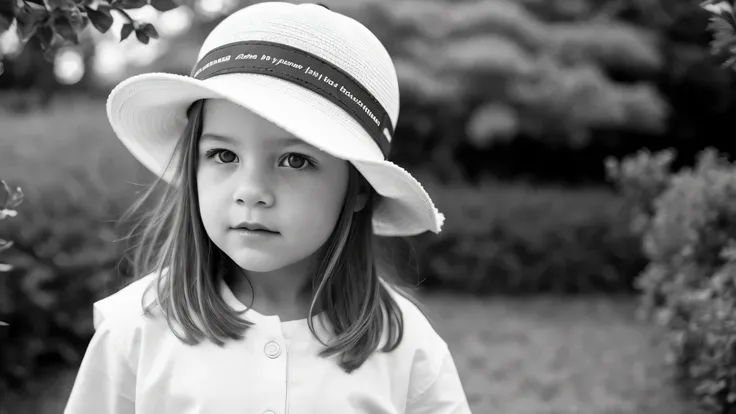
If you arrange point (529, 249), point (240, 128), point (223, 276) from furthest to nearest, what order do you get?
point (529, 249) → point (223, 276) → point (240, 128)

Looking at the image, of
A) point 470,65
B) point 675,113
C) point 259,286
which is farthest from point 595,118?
point 259,286

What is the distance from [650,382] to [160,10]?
3.49 m

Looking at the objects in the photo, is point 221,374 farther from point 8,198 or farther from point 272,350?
point 8,198

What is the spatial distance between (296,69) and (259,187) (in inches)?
10.4

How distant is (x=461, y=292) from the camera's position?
7.23m

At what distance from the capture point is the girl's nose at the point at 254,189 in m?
1.67

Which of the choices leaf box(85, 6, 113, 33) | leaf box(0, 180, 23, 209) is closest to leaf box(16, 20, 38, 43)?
leaf box(85, 6, 113, 33)

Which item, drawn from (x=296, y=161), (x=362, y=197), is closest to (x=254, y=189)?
(x=296, y=161)

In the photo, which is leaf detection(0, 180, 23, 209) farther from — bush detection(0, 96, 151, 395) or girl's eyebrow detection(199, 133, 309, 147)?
bush detection(0, 96, 151, 395)

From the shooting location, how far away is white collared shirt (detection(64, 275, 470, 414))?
174 cm

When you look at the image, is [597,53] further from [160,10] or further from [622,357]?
[160,10]

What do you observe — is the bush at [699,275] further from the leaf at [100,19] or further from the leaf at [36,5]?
the leaf at [36,5]

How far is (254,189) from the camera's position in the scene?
1668mm

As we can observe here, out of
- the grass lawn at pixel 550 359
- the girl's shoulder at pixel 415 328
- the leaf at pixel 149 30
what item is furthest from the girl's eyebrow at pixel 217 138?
the grass lawn at pixel 550 359
